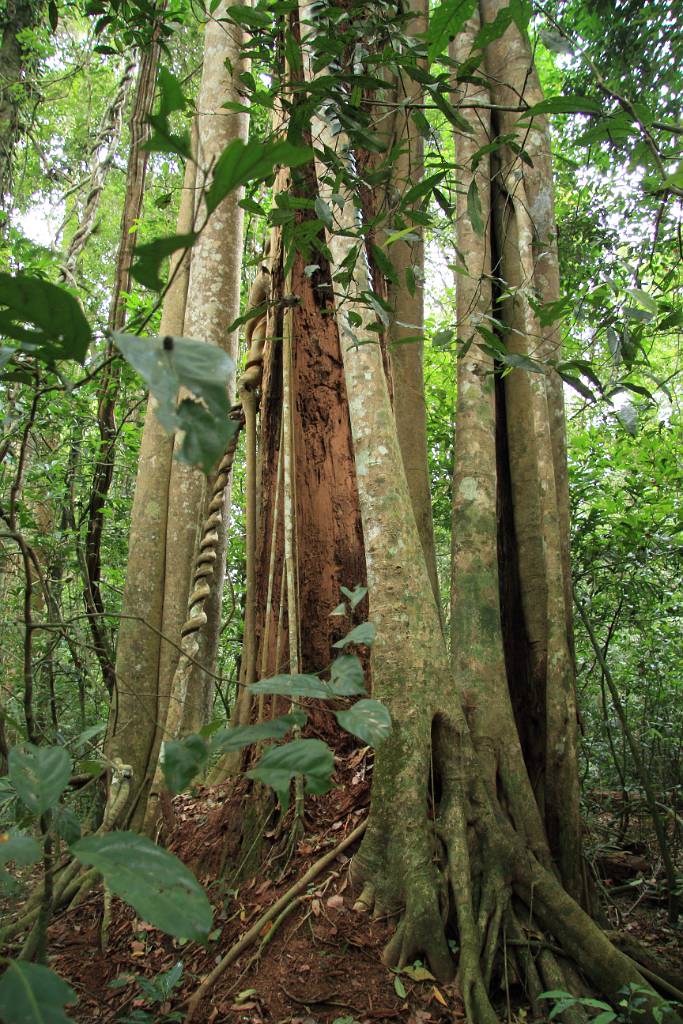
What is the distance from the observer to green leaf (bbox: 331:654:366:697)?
3.04ft

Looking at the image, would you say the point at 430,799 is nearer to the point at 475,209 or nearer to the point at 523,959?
the point at 523,959

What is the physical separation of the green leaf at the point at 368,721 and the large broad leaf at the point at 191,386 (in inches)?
17.4

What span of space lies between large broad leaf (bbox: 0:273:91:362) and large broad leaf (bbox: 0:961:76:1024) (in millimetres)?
589

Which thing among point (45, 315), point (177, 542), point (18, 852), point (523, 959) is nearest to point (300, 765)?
point (18, 852)

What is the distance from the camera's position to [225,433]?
2.11 feet

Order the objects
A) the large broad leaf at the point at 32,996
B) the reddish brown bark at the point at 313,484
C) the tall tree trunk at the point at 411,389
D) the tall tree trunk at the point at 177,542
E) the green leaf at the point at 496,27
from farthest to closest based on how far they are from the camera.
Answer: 1. the tall tree trunk at the point at 411,389
2. the tall tree trunk at the point at 177,542
3. the reddish brown bark at the point at 313,484
4. the green leaf at the point at 496,27
5. the large broad leaf at the point at 32,996

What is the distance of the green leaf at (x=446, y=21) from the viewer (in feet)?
4.69

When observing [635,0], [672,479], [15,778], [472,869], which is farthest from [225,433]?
[635,0]

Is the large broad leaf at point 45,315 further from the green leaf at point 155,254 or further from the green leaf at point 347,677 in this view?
the green leaf at point 347,677

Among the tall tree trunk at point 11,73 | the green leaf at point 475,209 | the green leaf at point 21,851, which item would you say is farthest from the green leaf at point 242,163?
the tall tree trunk at point 11,73

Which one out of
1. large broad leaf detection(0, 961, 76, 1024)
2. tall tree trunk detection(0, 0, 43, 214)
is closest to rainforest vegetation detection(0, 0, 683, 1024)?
large broad leaf detection(0, 961, 76, 1024)

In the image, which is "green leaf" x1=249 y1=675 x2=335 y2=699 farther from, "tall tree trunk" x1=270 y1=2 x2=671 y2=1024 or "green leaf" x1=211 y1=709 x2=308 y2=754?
"tall tree trunk" x1=270 y1=2 x2=671 y2=1024

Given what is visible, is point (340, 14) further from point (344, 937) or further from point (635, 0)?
point (635, 0)

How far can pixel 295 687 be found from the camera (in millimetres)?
947
